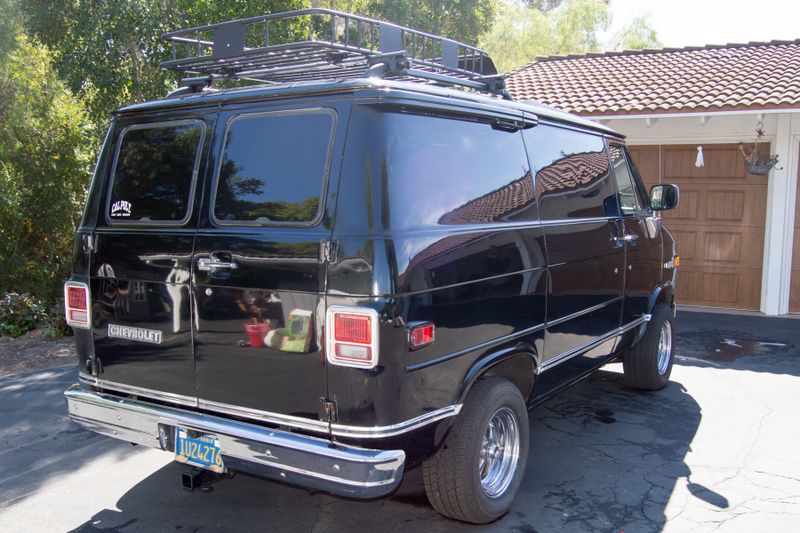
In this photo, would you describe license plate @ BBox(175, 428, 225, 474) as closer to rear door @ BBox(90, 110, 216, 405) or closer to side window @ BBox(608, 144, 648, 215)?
rear door @ BBox(90, 110, 216, 405)

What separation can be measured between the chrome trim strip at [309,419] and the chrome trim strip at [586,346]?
109 centimetres

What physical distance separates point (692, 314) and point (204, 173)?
8734 millimetres

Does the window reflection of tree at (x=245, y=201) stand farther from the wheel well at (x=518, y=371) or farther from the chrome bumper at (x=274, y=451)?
the wheel well at (x=518, y=371)

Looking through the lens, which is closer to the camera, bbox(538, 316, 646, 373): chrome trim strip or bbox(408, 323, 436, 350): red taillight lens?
bbox(408, 323, 436, 350): red taillight lens

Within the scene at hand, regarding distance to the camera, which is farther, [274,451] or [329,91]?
[329,91]

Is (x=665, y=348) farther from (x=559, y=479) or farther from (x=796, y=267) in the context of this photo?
(x=796, y=267)

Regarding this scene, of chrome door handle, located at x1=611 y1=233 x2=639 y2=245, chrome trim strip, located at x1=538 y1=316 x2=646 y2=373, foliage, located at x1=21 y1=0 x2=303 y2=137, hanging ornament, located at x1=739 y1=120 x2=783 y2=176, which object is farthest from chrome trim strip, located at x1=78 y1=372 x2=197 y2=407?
hanging ornament, located at x1=739 y1=120 x2=783 y2=176

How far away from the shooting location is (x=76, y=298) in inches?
151

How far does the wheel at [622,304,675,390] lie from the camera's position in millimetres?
5934

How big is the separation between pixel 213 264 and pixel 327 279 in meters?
0.65

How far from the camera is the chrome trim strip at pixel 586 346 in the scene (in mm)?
4227

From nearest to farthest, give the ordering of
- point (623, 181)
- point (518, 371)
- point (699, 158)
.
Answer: point (518, 371) < point (623, 181) < point (699, 158)

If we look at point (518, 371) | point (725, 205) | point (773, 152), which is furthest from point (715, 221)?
point (518, 371)

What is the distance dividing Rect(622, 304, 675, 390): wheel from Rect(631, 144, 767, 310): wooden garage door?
192 inches
